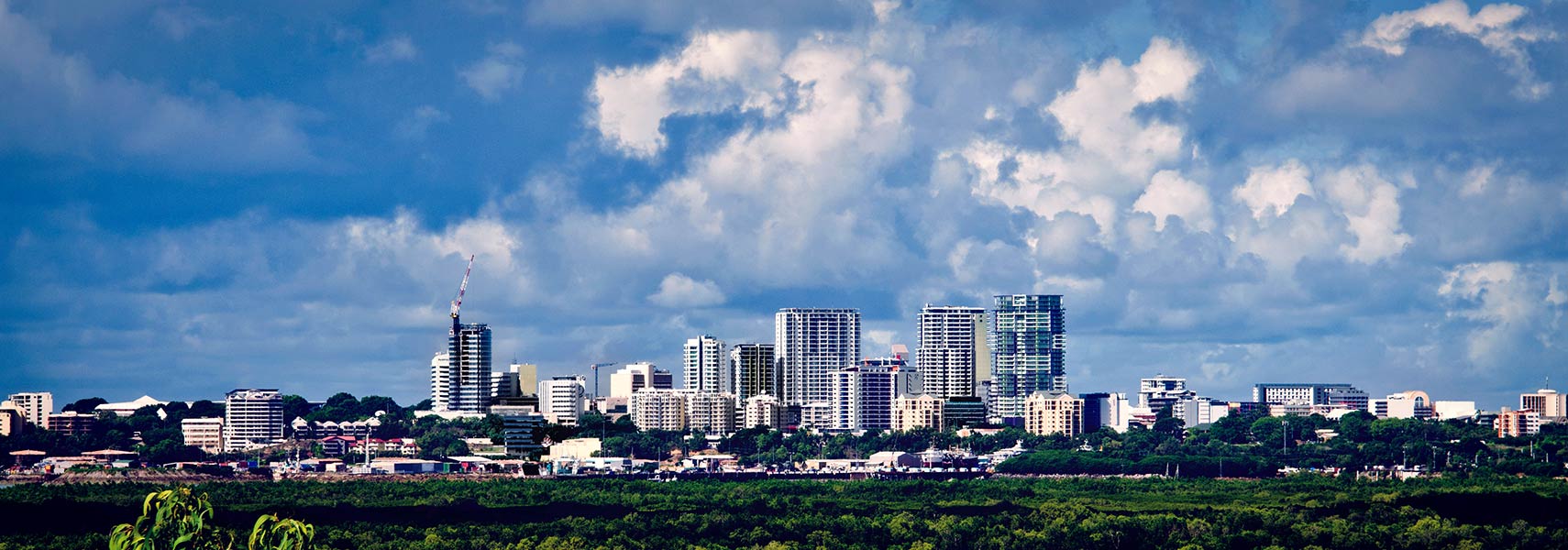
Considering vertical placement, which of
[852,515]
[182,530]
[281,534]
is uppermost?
[182,530]

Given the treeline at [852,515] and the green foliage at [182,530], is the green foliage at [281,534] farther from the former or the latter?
the treeline at [852,515]

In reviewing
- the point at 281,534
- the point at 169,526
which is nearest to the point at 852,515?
the point at 281,534

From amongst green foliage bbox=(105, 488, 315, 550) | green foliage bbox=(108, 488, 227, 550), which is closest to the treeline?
green foliage bbox=(105, 488, 315, 550)

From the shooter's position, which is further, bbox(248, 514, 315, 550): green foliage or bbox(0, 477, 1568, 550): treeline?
bbox(0, 477, 1568, 550): treeline

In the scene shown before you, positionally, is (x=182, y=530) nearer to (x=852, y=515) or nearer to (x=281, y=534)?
(x=281, y=534)

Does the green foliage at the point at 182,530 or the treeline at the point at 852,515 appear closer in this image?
the green foliage at the point at 182,530

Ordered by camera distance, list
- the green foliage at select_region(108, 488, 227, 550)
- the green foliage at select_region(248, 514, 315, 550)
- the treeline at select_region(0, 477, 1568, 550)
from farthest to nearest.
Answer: the treeline at select_region(0, 477, 1568, 550) → the green foliage at select_region(248, 514, 315, 550) → the green foliage at select_region(108, 488, 227, 550)

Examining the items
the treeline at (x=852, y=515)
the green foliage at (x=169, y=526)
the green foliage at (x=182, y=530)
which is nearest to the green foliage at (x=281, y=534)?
the green foliage at (x=182, y=530)

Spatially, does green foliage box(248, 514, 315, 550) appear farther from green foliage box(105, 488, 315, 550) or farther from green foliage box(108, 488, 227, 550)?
green foliage box(108, 488, 227, 550)
